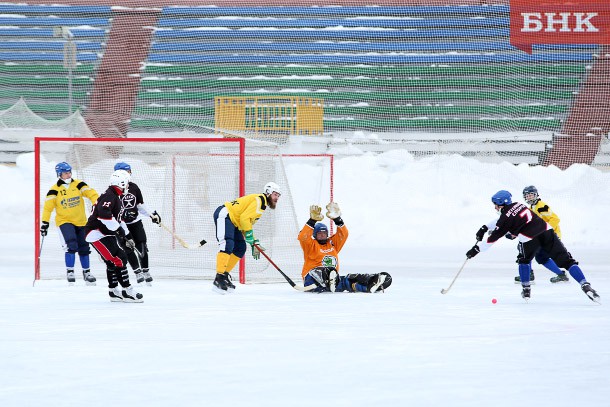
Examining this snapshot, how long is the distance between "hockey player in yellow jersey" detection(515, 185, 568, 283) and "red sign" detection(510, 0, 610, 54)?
10.8m

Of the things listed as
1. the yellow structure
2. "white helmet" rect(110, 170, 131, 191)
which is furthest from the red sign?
"white helmet" rect(110, 170, 131, 191)

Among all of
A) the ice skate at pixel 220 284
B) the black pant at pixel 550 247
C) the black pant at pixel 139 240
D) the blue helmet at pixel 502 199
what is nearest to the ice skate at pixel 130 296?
the ice skate at pixel 220 284

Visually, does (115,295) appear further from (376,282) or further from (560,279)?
(560,279)

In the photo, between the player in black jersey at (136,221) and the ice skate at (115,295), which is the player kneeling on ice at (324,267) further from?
the ice skate at (115,295)

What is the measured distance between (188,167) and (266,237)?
253 centimetres

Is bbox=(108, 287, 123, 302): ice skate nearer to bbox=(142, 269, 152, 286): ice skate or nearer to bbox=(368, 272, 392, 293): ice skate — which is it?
bbox=(142, 269, 152, 286): ice skate

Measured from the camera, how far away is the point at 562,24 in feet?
60.8

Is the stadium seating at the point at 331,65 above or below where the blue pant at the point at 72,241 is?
above

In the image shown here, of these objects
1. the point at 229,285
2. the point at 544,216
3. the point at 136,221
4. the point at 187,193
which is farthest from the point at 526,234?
the point at 187,193

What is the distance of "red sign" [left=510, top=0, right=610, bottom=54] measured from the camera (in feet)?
60.2

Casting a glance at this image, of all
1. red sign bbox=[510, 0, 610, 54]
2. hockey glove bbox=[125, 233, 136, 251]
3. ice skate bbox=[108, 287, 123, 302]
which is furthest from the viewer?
red sign bbox=[510, 0, 610, 54]

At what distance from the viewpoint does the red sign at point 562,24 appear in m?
18.4

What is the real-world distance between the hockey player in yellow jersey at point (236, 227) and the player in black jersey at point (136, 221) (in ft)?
2.40

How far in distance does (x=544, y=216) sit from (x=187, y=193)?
4.68 m
